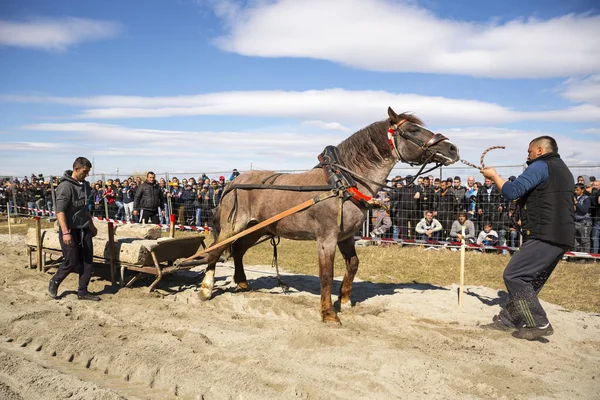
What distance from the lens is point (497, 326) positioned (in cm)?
523

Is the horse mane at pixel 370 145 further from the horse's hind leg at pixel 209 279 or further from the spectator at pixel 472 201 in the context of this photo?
the spectator at pixel 472 201

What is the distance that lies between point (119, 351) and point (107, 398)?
39.0 inches

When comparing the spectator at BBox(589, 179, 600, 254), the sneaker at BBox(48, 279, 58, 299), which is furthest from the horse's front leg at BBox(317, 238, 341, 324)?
the spectator at BBox(589, 179, 600, 254)

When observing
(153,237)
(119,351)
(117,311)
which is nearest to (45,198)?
(153,237)

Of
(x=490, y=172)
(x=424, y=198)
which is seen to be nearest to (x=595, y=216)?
(x=424, y=198)

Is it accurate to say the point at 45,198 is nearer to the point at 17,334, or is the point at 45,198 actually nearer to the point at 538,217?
the point at 17,334

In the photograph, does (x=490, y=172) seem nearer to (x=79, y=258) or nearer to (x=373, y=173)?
(x=373, y=173)

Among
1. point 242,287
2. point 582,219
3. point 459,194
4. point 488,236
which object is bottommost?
point 242,287

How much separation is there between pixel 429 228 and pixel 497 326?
6379 mm

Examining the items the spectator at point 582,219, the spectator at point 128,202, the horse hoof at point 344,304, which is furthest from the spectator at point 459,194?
the spectator at point 128,202

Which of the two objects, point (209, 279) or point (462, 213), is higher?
point (462, 213)

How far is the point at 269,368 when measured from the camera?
3.99 m

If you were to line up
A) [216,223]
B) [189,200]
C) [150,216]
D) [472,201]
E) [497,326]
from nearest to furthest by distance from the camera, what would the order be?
1. [497,326]
2. [216,223]
3. [472,201]
4. [150,216]
5. [189,200]

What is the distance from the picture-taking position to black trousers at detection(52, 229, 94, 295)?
20.4 ft
